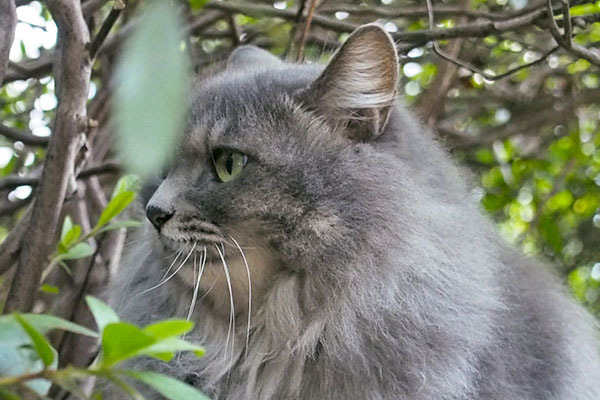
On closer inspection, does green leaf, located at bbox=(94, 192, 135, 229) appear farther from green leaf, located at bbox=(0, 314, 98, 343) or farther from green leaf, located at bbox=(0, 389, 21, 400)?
green leaf, located at bbox=(0, 389, 21, 400)

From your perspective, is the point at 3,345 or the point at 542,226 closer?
the point at 3,345

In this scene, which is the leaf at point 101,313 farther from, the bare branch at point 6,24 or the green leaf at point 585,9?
the green leaf at point 585,9

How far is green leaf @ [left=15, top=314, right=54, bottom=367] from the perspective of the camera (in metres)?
0.89

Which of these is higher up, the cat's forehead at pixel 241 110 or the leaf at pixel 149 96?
the leaf at pixel 149 96

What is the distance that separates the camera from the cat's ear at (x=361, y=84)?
189cm

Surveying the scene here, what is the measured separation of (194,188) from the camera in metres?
1.95

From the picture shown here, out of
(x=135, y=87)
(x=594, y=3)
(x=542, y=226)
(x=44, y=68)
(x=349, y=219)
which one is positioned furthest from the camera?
(x=542, y=226)

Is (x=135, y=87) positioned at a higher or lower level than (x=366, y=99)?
higher

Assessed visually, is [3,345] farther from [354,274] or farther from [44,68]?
[44,68]

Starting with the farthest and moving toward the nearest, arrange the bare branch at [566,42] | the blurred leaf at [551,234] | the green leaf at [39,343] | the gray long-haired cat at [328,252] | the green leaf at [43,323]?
the blurred leaf at [551,234] < the bare branch at [566,42] < the gray long-haired cat at [328,252] < the green leaf at [43,323] < the green leaf at [39,343]

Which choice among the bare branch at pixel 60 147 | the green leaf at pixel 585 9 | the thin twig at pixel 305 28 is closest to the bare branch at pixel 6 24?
the bare branch at pixel 60 147

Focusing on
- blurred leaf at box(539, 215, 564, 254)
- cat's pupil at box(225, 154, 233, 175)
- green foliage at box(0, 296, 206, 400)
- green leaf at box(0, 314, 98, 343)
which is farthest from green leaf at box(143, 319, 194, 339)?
blurred leaf at box(539, 215, 564, 254)

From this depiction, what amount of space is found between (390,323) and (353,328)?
10 cm

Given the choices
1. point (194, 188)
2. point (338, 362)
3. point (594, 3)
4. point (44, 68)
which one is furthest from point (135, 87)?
point (594, 3)
